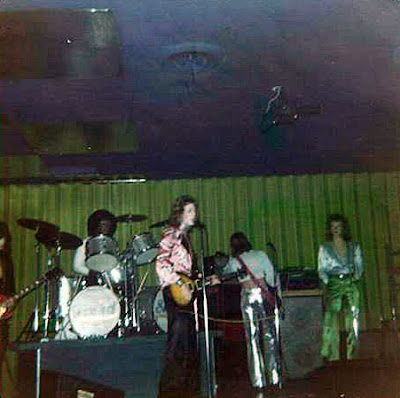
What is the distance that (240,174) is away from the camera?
7988 mm

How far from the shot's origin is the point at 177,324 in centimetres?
372

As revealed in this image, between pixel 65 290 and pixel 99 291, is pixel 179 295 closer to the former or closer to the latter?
pixel 99 291

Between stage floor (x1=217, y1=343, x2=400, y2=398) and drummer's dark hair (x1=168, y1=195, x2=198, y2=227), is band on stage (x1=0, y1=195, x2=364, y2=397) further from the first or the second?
stage floor (x1=217, y1=343, x2=400, y2=398)

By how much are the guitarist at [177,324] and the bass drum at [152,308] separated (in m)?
2.09

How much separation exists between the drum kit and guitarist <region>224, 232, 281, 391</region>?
0.84m

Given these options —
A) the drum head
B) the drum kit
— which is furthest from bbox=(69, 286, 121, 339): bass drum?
the drum head

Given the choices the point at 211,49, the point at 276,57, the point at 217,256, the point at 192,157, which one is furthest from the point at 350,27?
the point at 217,256

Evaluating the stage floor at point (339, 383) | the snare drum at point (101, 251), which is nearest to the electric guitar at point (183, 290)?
the stage floor at point (339, 383)

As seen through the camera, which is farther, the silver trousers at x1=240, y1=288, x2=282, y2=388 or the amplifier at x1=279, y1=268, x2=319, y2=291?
the amplifier at x1=279, y1=268, x2=319, y2=291

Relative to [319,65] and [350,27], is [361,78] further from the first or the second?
[350,27]

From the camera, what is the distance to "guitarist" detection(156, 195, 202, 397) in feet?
12.1

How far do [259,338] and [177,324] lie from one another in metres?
1.37

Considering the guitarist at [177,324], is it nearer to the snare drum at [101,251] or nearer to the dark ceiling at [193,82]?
the snare drum at [101,251]

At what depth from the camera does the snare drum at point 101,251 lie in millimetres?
4891
